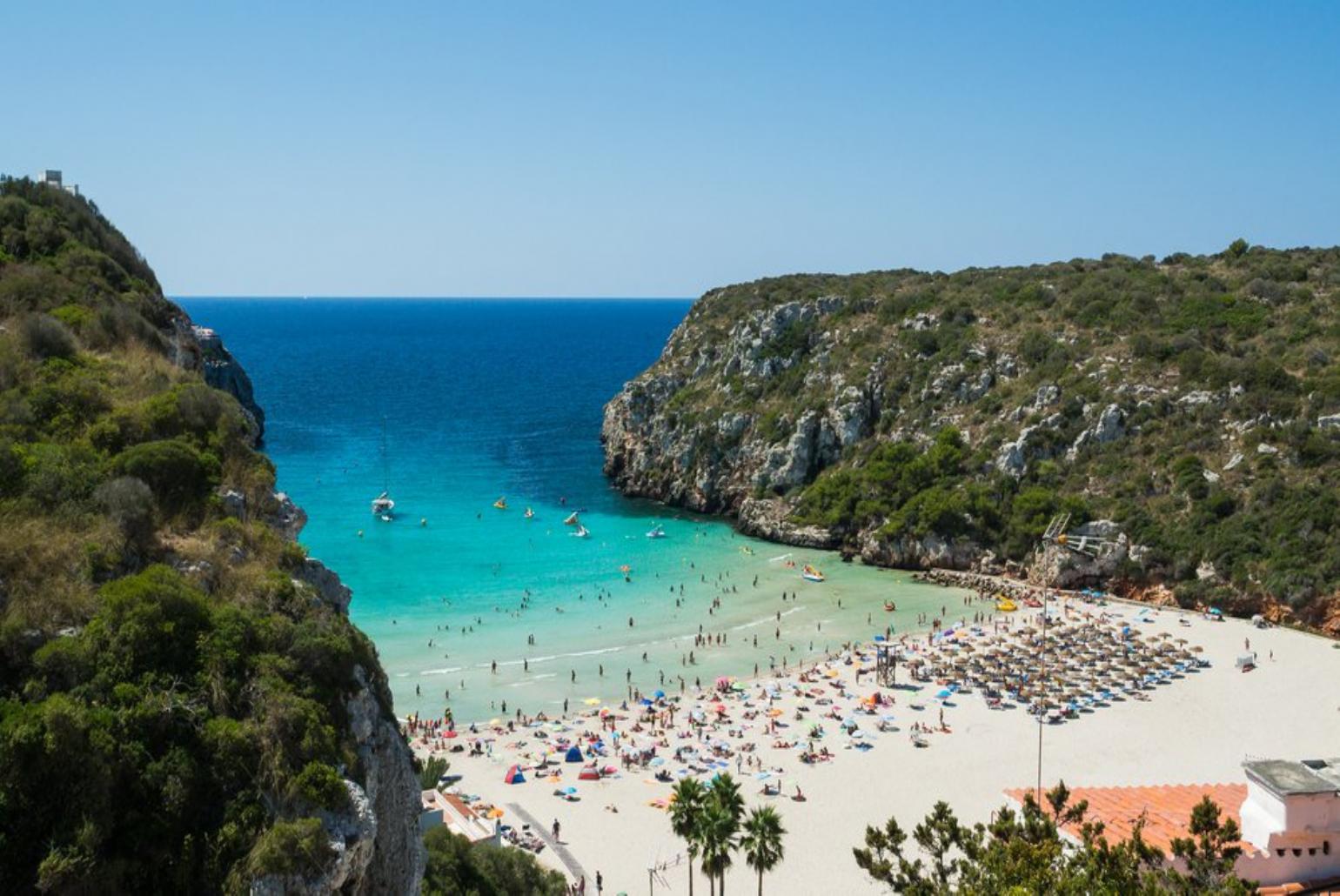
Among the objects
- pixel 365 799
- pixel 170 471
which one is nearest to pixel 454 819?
→ pixel 365 799

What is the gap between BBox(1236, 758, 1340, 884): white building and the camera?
15.9 metres

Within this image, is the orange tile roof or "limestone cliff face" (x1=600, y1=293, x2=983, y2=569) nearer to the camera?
the orange tile roof

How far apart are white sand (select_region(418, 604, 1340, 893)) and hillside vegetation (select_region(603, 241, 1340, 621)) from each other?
11.0m

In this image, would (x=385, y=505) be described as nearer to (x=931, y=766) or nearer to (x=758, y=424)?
(x=758, y=424)

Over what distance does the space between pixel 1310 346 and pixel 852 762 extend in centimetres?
4077

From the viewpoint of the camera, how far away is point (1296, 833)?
1598 centimetres

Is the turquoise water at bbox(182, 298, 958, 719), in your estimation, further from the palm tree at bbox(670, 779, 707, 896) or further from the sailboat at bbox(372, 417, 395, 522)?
the palm tree at bbox(670, 779, 707, 896)

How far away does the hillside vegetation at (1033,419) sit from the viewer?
163ft

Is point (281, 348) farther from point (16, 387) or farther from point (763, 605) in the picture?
→ point (16, 387)

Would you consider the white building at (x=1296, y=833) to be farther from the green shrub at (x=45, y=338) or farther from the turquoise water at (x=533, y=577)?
the turquoise water at (x=533, y=577)

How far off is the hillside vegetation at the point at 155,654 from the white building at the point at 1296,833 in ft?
44.0

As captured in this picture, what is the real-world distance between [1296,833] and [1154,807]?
11.7 ft

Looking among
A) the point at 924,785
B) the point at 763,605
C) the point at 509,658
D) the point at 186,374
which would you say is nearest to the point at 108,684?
the point at 186,374

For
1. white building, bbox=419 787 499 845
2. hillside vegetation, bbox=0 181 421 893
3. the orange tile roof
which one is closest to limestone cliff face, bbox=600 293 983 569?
the orange tile roof
